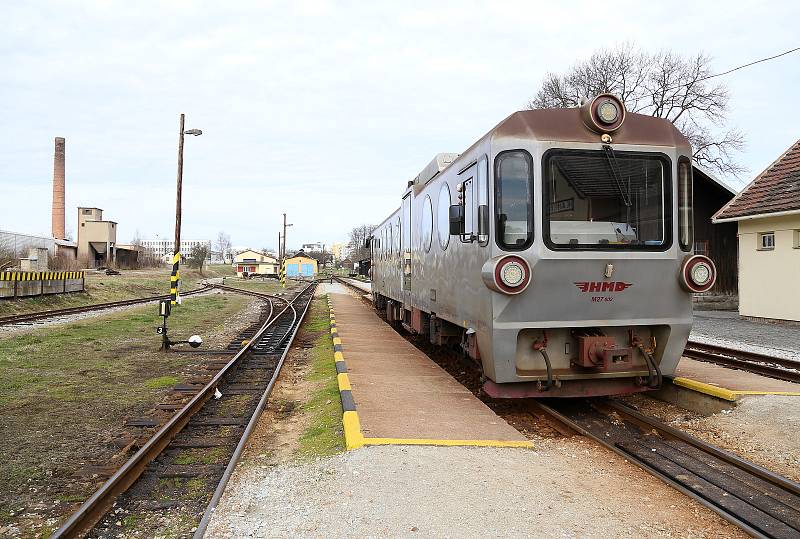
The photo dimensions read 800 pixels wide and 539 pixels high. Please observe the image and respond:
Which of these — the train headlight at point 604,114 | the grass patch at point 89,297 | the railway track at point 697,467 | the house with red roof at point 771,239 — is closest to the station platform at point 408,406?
the railway track at point 697,467

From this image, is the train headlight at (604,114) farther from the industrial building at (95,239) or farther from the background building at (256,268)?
the background building at (256,268)

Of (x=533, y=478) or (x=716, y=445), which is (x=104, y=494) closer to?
(x=533, y=478)

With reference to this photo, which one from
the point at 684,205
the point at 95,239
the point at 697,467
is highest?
the point at 95,239

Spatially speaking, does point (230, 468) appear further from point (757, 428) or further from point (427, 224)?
point (427, 224)

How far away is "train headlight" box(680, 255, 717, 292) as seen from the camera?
6305 mm

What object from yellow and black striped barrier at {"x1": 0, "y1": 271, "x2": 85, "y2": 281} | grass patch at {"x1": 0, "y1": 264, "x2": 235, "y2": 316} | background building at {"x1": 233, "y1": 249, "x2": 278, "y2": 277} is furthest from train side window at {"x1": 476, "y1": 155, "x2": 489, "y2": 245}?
background building at {"x1": 233, "y1": 249, "x2": 278, "y2": 277}

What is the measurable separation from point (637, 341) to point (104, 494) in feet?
17.0

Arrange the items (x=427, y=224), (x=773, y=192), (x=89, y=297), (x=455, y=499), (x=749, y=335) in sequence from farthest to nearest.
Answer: (x=89, y=297) < (x=773, y=192) < (x=749, y=335) < (x=427, y=224) < (x=455, y=499)

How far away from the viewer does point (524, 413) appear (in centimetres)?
703

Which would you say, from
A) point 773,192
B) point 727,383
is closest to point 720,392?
point 727,383

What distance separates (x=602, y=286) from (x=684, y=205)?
4.28ft

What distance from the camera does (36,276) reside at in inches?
918

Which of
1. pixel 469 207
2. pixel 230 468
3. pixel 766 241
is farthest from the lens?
pixel 766 241

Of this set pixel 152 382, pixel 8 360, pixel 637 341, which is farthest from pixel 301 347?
pixel 637 341
